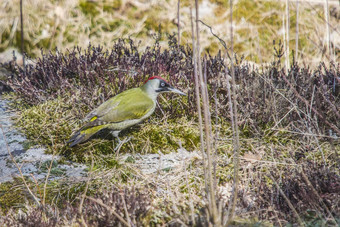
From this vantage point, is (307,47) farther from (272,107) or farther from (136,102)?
(136,102)

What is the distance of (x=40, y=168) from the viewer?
3342 millimetres

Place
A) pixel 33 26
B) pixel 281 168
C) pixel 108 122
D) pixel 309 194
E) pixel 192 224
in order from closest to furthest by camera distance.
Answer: pixel 192 224
pixel 309 194
pixel 281 168
pixel 108 122
pixel 33 26

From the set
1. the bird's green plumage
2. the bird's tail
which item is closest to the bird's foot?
the bird's green plumage

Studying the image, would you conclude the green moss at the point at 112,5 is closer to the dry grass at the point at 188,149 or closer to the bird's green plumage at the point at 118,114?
the dry grass at the point at 188,149

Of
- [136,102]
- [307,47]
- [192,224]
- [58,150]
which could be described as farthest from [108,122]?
[307,47]

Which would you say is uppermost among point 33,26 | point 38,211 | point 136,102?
point 33,26

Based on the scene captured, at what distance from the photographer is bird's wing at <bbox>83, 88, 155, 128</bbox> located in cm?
349

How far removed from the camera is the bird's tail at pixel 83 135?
3.36 m

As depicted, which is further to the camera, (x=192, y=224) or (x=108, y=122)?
(x=108, y=122)

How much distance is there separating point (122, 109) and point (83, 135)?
1.55 feet

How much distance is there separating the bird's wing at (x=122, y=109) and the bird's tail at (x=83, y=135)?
5cm

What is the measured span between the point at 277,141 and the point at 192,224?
175 cm

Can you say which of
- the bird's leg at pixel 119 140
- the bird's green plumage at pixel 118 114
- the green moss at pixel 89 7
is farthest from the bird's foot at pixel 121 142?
the green moss at pixel 89 7

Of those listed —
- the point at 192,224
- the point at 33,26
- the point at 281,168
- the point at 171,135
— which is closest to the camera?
the point at 192,224
